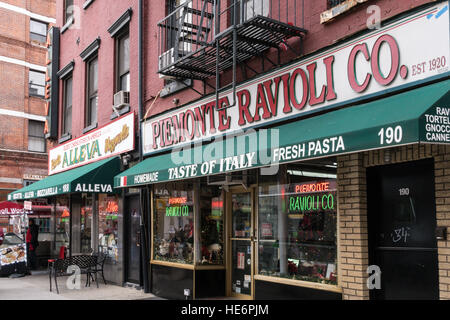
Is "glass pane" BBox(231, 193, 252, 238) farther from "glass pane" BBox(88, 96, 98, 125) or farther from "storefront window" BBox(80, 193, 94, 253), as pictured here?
"glass pane" BBox(88, 96, 98, 125)

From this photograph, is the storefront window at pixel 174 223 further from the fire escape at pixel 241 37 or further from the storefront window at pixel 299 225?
the fire escape at pixel 241 37

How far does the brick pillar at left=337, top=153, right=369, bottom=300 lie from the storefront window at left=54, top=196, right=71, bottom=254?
36.9 feet

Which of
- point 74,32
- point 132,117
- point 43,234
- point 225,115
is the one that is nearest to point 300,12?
point 225,115

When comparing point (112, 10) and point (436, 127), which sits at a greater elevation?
point (112, 10)

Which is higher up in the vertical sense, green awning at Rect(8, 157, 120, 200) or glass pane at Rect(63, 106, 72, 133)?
glass pane at Rect(63, 106, 72, 133)

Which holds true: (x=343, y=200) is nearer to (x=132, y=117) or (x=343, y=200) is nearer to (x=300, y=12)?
(x=300, y=12)

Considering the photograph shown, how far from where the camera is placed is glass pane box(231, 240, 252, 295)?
30.6ft

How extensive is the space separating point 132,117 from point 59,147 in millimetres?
5867

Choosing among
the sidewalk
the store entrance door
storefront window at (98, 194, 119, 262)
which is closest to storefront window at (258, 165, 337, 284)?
the store entrance door

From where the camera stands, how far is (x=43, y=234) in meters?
17.5

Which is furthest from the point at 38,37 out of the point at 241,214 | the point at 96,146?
the point at 241,214

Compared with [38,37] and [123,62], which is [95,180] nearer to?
[123,62]

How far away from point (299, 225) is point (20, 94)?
24.7 meters

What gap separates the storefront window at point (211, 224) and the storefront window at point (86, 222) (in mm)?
5340
